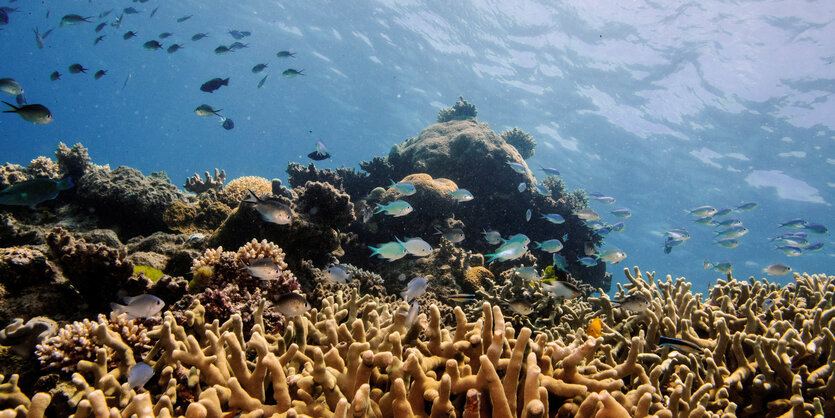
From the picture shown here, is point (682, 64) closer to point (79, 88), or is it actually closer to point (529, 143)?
point (529, 143)

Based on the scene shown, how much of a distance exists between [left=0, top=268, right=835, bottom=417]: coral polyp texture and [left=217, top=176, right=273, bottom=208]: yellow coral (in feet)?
19.2

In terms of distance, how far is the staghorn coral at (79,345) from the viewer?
2.96 metres

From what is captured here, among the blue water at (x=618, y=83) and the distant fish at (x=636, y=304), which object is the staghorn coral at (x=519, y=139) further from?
the distant fish at (x=636, y=304)

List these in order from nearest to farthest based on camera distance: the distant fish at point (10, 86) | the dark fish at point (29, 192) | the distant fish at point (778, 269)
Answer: the dark fish at point (29, 192), the distant fish at point (10, 86), the distant fish at point (778, 269)

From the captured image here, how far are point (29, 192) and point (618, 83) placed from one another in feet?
93.5

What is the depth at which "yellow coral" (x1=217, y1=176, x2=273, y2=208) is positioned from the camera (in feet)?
28.2

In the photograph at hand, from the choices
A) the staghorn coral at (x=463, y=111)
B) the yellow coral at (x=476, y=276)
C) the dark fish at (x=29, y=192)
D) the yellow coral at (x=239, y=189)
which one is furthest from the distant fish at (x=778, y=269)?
the dark fish at (x=29, y=192)

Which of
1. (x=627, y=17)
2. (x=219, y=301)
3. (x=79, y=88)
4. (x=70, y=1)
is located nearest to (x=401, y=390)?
(x=219, y=301)

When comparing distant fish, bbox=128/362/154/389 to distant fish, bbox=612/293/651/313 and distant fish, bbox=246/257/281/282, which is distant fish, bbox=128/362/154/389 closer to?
distant fish, bbox=246/257/281/282

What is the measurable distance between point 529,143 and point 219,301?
604 inches

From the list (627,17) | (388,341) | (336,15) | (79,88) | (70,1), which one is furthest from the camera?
(79,88)

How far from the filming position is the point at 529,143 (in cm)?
1644

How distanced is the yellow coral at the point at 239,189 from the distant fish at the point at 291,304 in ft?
20.1

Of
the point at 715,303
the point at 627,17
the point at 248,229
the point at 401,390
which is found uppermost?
the point at 627,17
